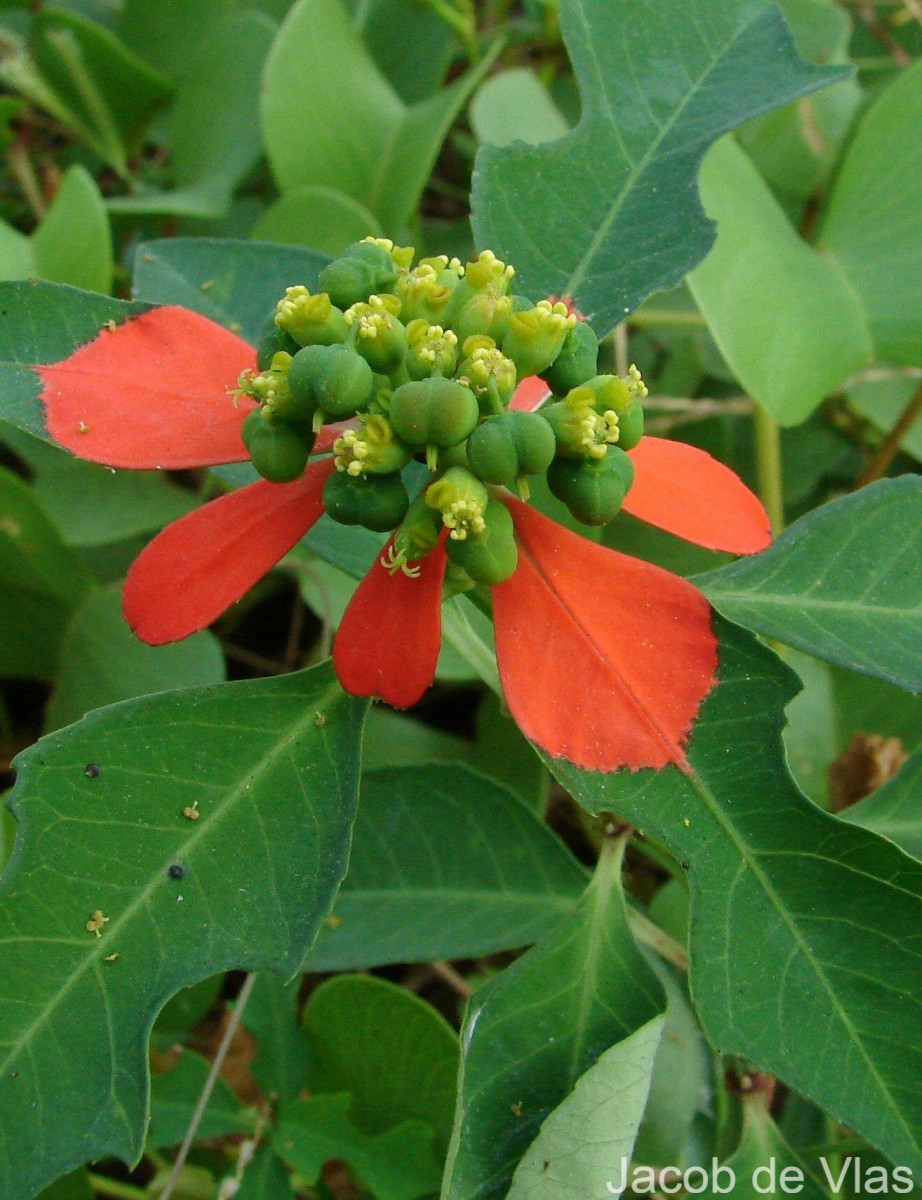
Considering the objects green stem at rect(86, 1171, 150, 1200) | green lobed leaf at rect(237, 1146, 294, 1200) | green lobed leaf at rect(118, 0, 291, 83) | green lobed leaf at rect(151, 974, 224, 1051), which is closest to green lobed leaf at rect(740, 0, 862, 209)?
green lobed leaf at rect(118, 0, 291, 83)

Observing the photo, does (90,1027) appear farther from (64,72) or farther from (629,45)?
(64,72)

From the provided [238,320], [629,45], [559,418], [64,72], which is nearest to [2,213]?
[64,72]

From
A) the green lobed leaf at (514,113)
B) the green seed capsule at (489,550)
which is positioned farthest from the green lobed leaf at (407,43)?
the green seed capsule at (489,550)

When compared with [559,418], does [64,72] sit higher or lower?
lower

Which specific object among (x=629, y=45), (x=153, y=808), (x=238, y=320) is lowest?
(x=153, y=808)

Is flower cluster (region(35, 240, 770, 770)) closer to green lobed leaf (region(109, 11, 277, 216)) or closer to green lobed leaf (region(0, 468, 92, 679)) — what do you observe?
green lobed leaf (region(0, 468, 92, 679))

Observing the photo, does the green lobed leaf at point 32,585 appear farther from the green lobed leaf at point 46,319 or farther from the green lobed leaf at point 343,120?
the green lobed leaf at point 343,120

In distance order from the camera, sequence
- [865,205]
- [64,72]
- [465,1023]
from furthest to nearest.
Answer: [64,72]
[865,205]
[465,1023]
